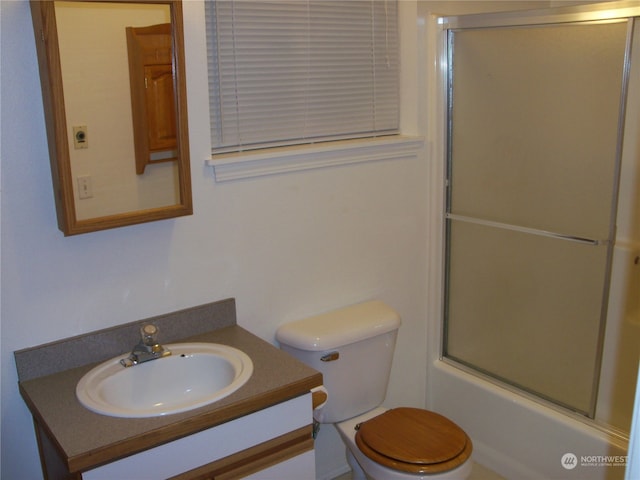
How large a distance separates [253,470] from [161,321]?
1.78 ft

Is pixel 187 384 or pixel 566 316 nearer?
pixel 187 384

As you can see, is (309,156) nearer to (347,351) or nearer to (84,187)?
(347,351)

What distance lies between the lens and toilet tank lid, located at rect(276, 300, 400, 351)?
228 cm

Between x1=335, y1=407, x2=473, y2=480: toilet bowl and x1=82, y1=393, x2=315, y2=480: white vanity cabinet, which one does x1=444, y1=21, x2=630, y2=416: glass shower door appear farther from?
x1=82, y1=393, x2=315, y2=480: white vanity cabinet

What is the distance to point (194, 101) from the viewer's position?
204 centimetres

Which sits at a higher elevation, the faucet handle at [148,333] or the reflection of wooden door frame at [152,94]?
the reflection of wooden door frame at [152,94]

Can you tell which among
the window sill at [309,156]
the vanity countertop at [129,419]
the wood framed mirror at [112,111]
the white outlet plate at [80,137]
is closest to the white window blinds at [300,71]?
the window sill at [309,156]

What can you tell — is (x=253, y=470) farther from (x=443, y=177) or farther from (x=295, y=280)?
(x=443, y=177)

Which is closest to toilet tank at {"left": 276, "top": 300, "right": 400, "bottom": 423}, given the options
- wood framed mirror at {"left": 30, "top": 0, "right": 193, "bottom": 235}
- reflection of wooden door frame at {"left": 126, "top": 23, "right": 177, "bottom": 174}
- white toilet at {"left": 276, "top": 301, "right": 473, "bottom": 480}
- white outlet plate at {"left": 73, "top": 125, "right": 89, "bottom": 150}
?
white toilet at {"left": 276, "top": 301, "right": 473, "bottom": 480}

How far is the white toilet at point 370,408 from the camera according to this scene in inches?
83.6

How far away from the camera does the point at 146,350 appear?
6.44 ft

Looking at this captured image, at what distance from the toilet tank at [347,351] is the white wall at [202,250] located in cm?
9

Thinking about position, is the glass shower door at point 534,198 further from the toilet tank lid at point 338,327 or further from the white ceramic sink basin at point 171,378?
the white ceramic sink basin at point 171,378

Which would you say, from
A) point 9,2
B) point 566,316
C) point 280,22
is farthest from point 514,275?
point 9,2
